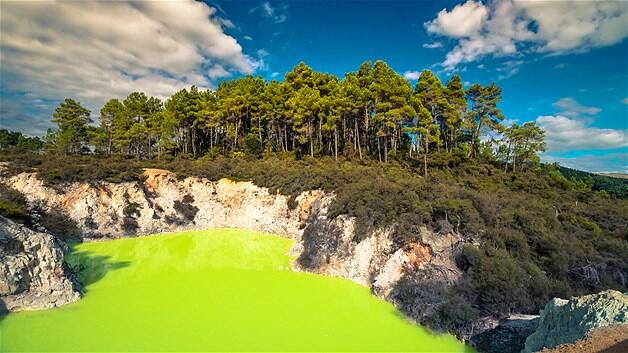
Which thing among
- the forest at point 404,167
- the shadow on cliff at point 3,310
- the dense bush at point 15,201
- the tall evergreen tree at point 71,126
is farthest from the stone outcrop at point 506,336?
the tall evergreen tree at point 71,126

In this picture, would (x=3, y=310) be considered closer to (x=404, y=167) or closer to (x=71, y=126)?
(x=404, y=167)

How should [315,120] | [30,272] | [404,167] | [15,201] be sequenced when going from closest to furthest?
[30,272] → [15,201] → [404,167] → [315,120]

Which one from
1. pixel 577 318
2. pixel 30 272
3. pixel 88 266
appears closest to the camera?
pixel 577 318

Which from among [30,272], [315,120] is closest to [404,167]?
[315,120]

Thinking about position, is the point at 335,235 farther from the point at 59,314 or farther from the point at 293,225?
the point at 59,314

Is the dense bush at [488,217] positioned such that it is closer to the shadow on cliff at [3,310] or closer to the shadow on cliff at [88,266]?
the shadow on cliff at [88,266]

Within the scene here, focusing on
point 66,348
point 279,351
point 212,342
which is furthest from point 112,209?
point 279,351
